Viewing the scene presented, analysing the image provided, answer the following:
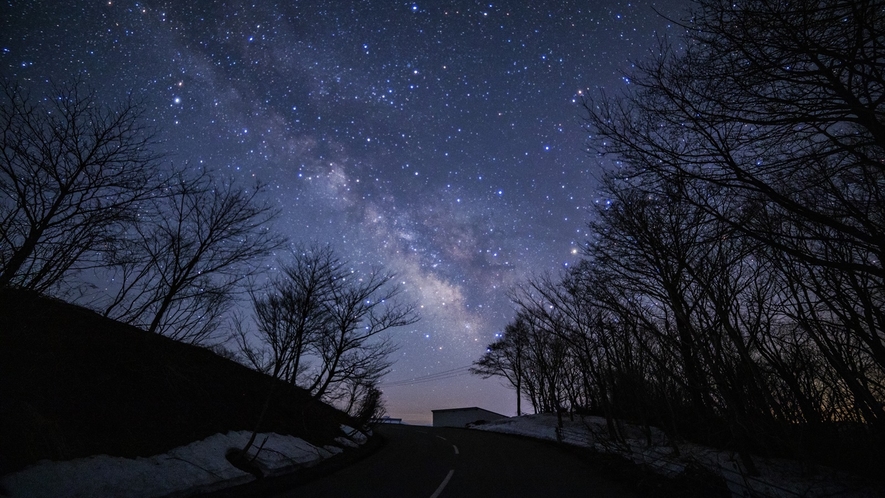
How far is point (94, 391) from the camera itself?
20.6ft

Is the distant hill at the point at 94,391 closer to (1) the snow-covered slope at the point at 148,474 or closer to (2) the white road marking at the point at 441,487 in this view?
(1) the snow-covered slope at the point at 148,474

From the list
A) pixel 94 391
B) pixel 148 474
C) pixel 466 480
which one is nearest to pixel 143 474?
pixel 148 474

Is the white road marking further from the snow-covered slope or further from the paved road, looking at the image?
the snow-covered slope

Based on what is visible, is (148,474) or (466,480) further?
(466,480)

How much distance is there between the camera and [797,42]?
291 cm

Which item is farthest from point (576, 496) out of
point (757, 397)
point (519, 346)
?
point (519, 346)

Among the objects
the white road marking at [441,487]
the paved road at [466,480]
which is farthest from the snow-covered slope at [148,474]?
the white road marking at [441,487]

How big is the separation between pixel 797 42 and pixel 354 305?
1440 centimetres

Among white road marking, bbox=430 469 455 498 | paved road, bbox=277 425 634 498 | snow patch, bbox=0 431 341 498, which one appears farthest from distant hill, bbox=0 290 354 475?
white road marking, bbox=430 469 455 498

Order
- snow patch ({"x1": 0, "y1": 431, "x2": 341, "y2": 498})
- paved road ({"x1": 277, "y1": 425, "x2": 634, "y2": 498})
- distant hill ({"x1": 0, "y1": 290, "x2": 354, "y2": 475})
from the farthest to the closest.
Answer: paved road ({"x1": 277, "y1": 425, "x2": 634, "y2": 498}), distant hill ({"x1": 0, "y1": 290, "x2": 354, "y2": 475}), snow patch ({"x1": 0, "y1": 431, "x2": 341, "y2": 498})

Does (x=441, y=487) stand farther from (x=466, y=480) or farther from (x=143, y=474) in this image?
(x=143, y=474)

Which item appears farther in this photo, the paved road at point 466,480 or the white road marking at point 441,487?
the paved road at point 466,480

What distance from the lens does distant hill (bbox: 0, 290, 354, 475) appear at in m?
4.61

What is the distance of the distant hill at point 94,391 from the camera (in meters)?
4.61
